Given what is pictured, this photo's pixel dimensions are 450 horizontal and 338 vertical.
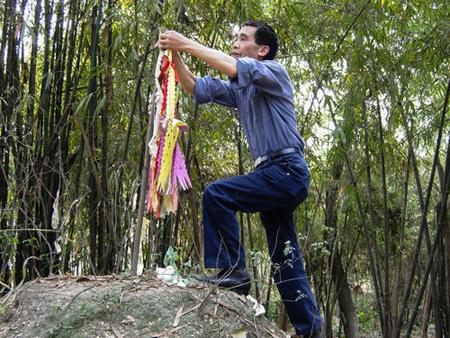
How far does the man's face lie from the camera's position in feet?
9.67

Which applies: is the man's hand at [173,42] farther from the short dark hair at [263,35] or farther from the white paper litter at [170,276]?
the white paper litter at [170,276]

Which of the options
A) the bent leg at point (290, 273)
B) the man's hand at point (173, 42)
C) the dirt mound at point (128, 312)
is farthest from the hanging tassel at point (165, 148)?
the bent leg at point (290, 273)

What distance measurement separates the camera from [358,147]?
15.5ft

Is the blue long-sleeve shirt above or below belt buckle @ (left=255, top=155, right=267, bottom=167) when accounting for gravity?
above

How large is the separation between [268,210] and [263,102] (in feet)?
1.52

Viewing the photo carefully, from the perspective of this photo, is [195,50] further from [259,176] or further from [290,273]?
[290,273]

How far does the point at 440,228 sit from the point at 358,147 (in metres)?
1.10

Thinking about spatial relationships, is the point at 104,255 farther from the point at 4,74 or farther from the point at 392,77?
the point at 392,77

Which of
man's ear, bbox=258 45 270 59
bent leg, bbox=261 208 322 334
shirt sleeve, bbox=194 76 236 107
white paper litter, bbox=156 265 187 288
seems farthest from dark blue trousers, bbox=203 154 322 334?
man's ear, bbox=258 45 270 59

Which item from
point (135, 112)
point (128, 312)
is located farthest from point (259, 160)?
point (135, 112)

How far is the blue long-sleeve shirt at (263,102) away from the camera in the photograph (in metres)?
2.74

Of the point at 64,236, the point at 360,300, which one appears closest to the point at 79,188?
the point at 64,236

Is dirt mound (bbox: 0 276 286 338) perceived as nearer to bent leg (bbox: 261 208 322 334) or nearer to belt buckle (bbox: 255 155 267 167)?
bent leg (bbox: 261 208 322 334)

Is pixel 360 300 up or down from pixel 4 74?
down
